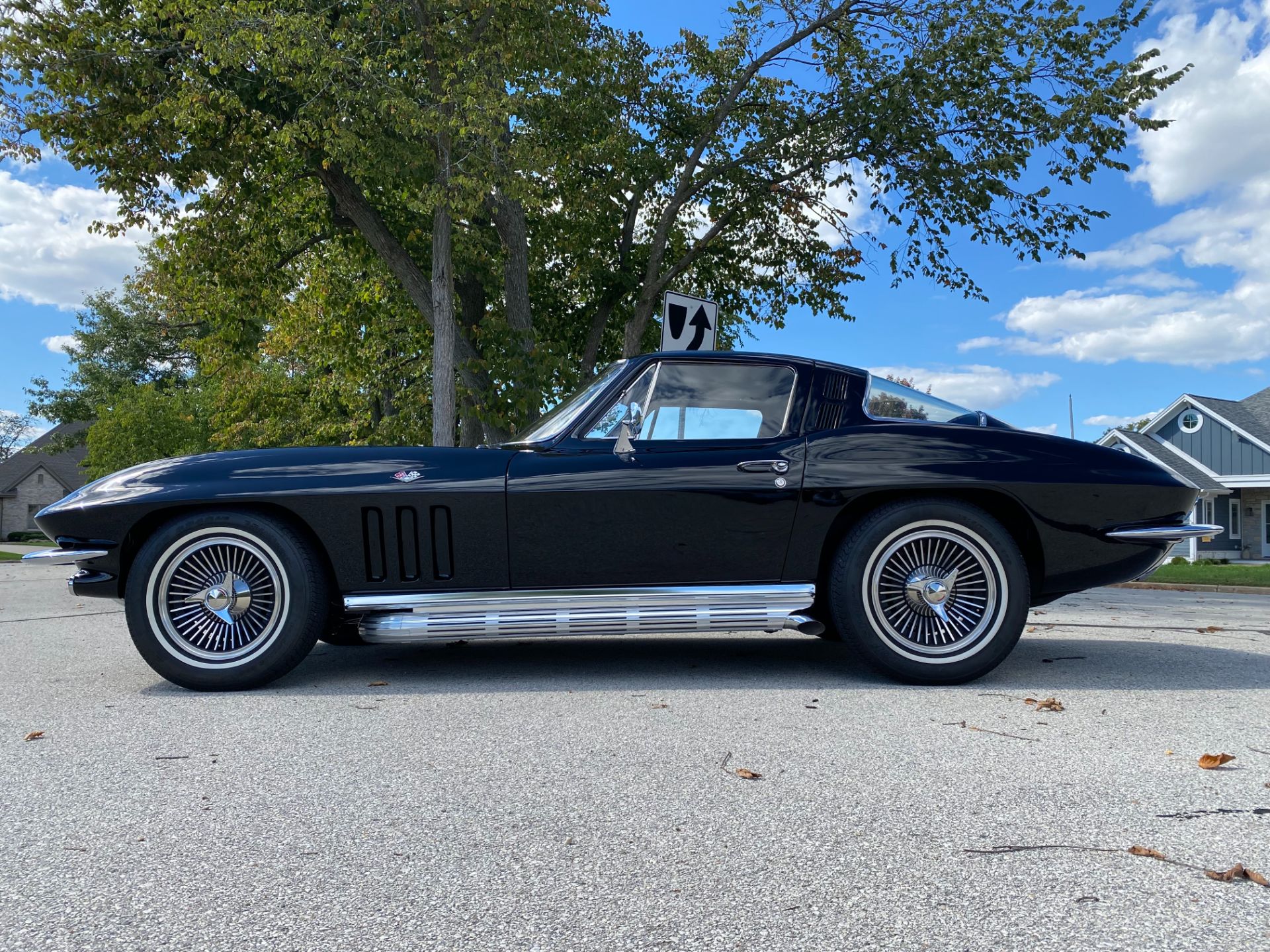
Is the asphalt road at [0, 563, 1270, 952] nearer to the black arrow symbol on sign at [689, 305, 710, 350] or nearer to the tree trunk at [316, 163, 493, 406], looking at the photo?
the black arrow symbol on sign at [689, 305, 710, 350]

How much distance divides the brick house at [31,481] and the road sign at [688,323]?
2271 inches

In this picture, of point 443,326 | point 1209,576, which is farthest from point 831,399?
point 1209,576

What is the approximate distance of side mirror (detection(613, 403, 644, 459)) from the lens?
14.5 feet

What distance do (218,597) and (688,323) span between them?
568 cm

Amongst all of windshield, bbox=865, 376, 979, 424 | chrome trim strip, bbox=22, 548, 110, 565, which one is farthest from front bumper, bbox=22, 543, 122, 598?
windshield, bbox=865, 376, 979, 424

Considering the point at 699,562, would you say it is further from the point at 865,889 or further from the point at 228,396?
the point at 228,396

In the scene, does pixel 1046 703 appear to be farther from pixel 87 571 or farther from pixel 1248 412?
pixel 1248 412

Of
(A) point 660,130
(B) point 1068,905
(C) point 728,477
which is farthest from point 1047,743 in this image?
(A) point 660,130

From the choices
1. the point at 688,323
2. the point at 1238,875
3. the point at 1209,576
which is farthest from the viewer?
the point at 1209,576

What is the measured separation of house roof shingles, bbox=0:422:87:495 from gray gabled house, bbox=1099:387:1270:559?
55.9 m

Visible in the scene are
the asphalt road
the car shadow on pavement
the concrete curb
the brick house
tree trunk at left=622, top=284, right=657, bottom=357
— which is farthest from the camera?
the brick house

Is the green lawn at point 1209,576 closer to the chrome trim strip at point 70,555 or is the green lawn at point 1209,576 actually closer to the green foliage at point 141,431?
the chrome trim strip at point 70,555

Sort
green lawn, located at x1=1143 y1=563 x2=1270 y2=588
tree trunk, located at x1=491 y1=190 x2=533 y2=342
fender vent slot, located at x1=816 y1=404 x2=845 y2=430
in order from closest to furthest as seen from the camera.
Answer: fender vent slot, located at x1=816 y1=404 x2=845 y2=430
tree trunk, located at x1=491 y1=190 x2=533 y2=342
green lawn, located at x1=1143 y1=563 x2=1270 y2=588

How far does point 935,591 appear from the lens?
14.1 ft
